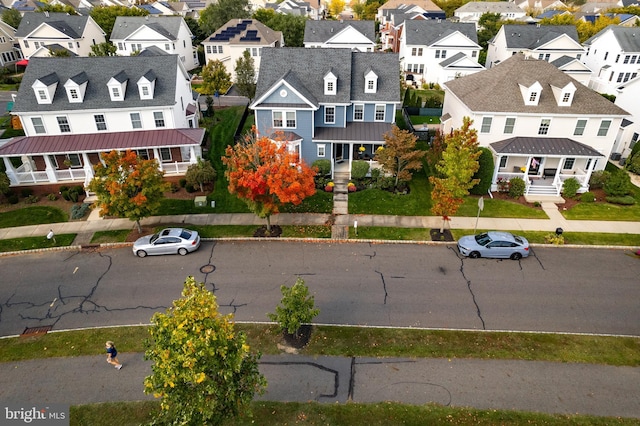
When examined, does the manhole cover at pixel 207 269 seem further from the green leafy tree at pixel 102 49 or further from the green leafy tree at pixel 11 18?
the green leafy tree at pixel 11 18

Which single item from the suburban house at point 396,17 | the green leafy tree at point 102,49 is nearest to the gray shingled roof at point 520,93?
the suburban house at point 396,17

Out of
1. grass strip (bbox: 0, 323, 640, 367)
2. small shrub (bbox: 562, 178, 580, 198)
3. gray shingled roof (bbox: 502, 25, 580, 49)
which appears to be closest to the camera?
grass strip (bbox: 0, 323, 640, 367)

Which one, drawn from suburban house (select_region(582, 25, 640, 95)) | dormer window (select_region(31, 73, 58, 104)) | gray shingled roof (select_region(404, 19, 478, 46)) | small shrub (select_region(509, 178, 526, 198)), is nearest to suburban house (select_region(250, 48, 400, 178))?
small shrub (select_region(509, 178, 526, 198))

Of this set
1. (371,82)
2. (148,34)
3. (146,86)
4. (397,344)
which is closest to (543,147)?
(371,82)

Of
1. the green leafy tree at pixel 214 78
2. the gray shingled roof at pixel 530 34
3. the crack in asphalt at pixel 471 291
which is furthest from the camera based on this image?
the gray shingled roof at pixel 530 34

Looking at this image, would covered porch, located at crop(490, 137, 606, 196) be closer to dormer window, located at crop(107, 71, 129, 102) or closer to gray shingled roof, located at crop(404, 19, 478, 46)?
dormer window, located at crop(107, 71, 129, 102)

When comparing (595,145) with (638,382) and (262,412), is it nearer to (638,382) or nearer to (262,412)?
(638,382)
